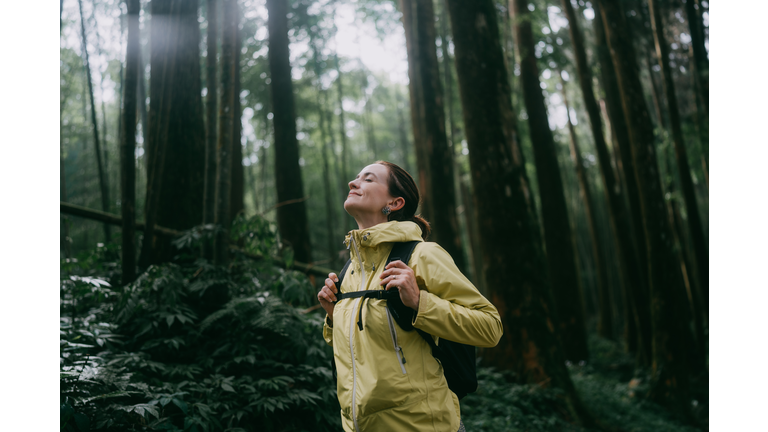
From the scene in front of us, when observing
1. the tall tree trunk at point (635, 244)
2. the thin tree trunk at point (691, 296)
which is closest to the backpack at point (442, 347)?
the thin tree trunk at point (691, 296)

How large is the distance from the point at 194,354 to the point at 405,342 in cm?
246

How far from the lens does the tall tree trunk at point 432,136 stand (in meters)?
7.55

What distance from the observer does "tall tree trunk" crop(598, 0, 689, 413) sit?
6.52 metres

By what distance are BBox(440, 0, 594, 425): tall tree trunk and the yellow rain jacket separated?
3.52 meters

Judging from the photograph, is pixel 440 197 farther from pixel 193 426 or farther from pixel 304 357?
pixel 193 426

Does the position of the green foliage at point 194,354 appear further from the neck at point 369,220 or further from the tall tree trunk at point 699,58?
the tall tree trunk at point 699,58

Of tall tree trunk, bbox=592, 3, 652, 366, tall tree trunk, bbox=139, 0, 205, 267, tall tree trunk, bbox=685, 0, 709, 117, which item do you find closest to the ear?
tall tree trunk, bbox=139, 0, 205, 267

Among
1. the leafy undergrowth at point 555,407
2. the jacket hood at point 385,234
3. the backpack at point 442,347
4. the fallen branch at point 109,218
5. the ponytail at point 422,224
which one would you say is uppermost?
the fallen branch at point 109,218

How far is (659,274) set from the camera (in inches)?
263

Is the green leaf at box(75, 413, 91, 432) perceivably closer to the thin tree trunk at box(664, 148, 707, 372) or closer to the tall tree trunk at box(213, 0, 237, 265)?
the tall tree trunk at box(213, 0, 237, 265)

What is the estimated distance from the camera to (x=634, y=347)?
1059cm

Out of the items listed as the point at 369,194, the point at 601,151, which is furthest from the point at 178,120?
the point at 601,151

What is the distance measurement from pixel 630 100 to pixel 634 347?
6.61 meters

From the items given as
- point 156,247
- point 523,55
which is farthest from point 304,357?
point 523,55
